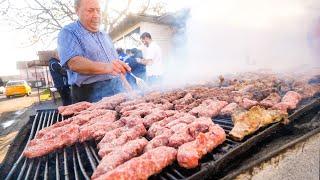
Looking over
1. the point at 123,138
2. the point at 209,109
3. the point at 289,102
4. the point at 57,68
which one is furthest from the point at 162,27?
the point at 123,138

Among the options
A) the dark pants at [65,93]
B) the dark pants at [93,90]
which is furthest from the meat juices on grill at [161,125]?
the dark pants at [65,93]

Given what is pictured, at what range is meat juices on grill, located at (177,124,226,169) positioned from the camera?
185 cm

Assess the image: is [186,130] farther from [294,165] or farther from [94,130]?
[94,130]

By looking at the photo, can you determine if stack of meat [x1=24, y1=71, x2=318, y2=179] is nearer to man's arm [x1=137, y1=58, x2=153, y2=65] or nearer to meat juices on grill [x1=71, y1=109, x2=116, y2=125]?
meat juices on grill [x1=71, y1=109, x2=116, y2=125]

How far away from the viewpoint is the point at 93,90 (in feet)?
15.9

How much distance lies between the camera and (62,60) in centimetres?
436

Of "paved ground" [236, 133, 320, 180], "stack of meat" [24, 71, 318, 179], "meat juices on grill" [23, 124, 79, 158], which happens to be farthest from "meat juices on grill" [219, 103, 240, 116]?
"meat juices on grill" [23, 124, 79, 158]

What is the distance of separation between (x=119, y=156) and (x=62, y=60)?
2786 millimetres

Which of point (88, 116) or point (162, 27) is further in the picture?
point (162, 27)

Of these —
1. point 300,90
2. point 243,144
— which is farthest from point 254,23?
point 243,144

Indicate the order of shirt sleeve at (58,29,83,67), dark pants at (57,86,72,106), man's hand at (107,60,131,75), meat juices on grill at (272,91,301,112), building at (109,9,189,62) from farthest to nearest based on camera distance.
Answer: building at (109,9,189,62) < dark pants at (57,86,72,106) < shirt sleeve at (58,29,83,67) < man's hand at (107,60,131,75) < meat juices on grill at (272,91,301,112)

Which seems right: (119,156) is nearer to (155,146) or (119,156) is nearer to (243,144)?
(155,146)

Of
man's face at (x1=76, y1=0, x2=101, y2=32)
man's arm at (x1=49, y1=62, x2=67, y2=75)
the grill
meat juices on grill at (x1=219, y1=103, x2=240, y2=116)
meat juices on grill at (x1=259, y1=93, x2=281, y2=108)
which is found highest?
man's face at (x1=76, y1=0, x2=101, y2=32)

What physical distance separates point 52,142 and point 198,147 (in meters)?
1.35
